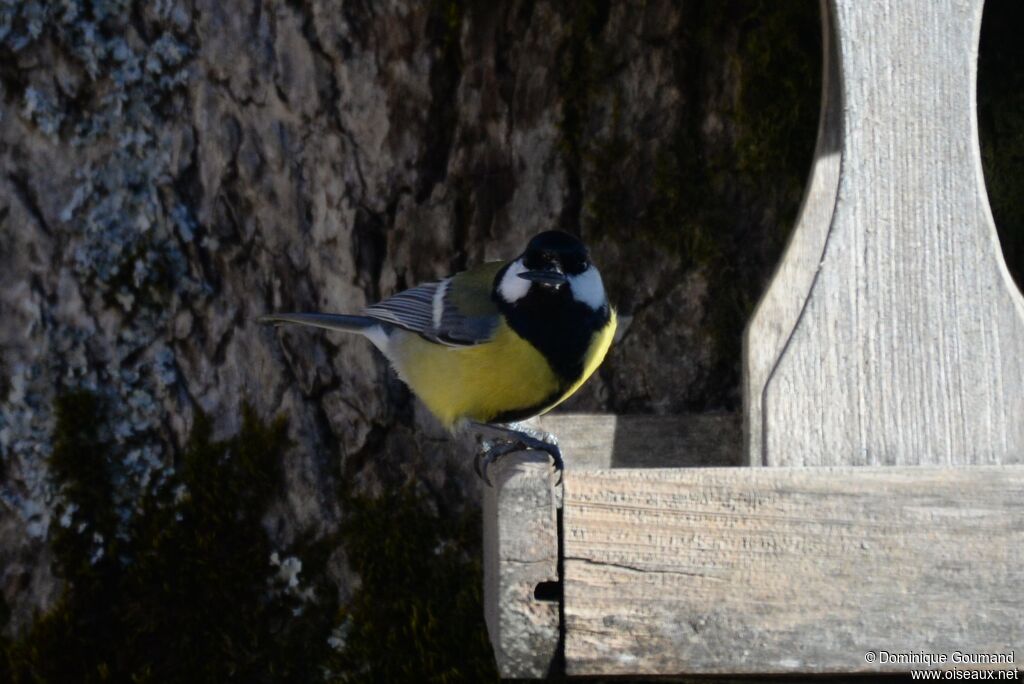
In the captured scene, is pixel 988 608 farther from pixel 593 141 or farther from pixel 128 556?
pixel 128 556

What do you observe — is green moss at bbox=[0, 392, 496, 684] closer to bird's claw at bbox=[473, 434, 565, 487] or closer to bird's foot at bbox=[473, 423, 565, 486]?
bird's foot at bbox=[473, 423, 565, 486]

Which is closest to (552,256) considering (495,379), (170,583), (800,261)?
(495,379)

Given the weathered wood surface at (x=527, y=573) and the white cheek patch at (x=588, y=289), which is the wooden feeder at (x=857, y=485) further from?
Result: the white cheek patch at (x=588, y=289)

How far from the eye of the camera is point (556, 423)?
268 cm

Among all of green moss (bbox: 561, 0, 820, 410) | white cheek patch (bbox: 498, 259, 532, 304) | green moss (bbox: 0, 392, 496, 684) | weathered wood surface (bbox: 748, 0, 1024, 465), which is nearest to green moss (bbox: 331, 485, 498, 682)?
green moss (bbox: 0, 392, 496, 684)

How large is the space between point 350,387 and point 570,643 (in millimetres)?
1401

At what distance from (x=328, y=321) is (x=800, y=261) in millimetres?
1074

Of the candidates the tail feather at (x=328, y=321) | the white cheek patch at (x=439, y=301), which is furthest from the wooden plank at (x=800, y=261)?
the tail feather at (x=328, y=321)

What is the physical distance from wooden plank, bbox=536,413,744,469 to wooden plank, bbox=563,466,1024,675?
0.94 metres

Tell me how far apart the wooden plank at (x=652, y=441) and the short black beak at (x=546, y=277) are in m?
0.36

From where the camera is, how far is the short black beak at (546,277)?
241 centimetres

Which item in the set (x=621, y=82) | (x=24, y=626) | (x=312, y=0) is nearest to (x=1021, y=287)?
(x=621, y=82)

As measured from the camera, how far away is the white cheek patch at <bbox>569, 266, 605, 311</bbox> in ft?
8.32

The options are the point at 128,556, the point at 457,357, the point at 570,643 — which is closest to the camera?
the point at 570,643
